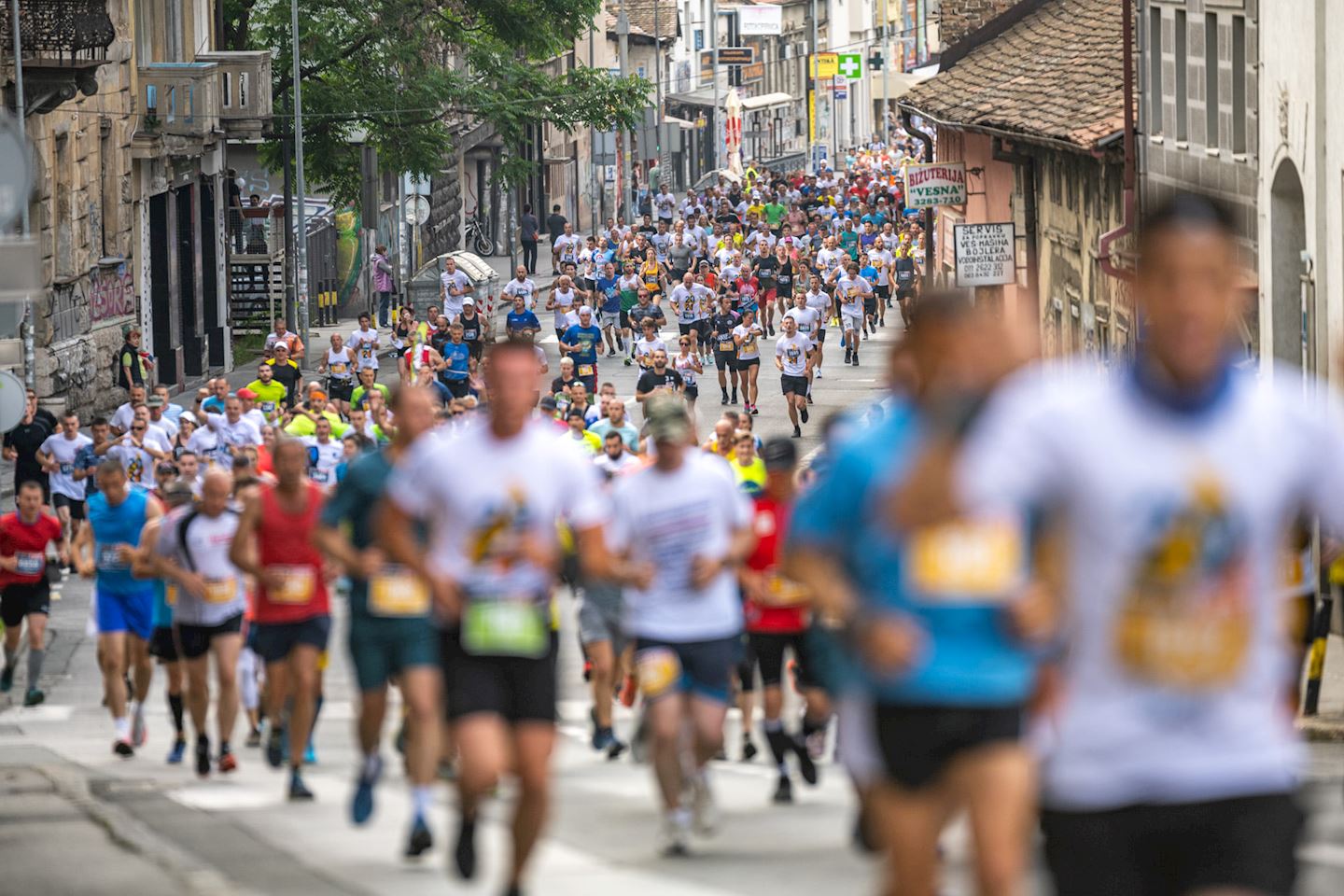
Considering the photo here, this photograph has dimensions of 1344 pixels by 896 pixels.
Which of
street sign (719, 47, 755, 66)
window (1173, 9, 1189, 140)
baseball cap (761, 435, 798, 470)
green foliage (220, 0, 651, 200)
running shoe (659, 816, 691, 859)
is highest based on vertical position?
street sign (719, 47, 755, 66)

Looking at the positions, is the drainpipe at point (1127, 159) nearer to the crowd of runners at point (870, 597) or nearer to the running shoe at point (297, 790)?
the crowd of runners at point (870, 597)

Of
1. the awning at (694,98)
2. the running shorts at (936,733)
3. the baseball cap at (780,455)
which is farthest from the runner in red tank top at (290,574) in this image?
the awning at (694,98)

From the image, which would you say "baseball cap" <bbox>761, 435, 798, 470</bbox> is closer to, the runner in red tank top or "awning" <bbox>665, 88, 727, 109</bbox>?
the runner in red tank top

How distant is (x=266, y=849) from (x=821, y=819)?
7.33ft

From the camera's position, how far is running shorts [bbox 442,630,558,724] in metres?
8.11

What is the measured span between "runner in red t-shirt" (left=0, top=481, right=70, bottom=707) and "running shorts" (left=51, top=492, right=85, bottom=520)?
696cm

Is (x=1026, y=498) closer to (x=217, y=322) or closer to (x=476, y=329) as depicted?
(x=476, y=329)

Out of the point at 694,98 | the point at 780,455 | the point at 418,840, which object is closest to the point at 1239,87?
the point at 780,455

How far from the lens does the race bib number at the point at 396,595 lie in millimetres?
10227

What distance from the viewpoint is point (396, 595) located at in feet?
33.8

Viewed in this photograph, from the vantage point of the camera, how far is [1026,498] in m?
4.86

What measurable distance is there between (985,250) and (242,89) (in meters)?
15.3

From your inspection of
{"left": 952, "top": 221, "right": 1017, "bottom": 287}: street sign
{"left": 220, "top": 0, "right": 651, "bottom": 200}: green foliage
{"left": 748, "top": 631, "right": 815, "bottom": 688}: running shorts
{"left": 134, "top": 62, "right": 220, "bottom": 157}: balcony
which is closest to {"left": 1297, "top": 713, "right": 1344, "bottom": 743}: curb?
{"left": 748, "top": 631, "right": 815, "bottom": 688}: running shorts

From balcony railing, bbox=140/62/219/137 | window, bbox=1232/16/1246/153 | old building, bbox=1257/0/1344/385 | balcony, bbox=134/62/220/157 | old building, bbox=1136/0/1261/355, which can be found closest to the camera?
old building, bbox=1257/0/1344/385
